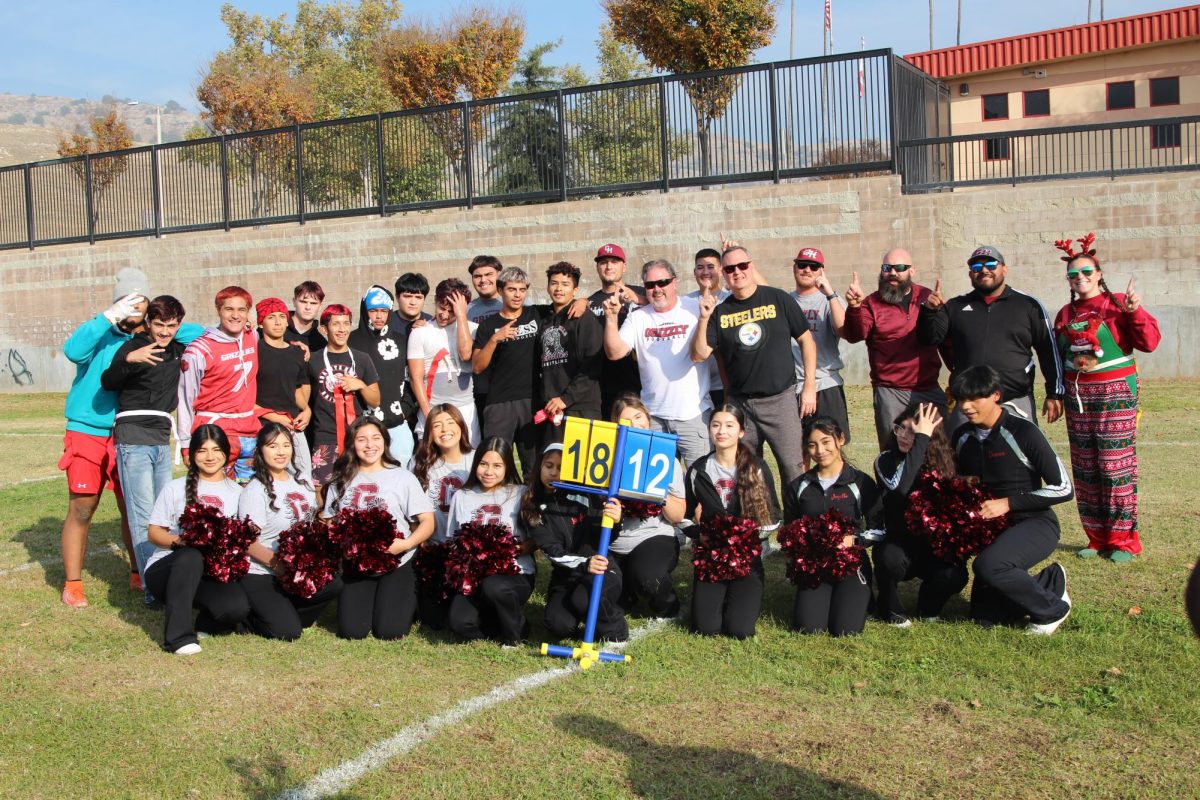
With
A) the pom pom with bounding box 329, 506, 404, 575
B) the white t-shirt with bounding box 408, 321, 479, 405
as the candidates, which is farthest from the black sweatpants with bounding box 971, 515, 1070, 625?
the white t-shirt with bounding box 408, 321, 479, 405

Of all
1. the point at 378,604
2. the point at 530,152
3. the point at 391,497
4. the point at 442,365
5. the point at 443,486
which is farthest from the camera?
the point at 530,152

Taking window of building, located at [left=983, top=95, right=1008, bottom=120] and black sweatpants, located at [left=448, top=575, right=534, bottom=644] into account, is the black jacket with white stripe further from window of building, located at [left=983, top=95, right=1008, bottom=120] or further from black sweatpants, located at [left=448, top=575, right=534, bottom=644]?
window of building, located at [left=983, top=95, right=1008, bottom=120]

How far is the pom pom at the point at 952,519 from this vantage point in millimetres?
6016

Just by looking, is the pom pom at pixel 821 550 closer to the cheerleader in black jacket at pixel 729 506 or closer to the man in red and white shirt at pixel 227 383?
the cheerleader in black jacket at pixel 729 506

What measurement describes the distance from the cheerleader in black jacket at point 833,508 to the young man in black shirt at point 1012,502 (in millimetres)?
594

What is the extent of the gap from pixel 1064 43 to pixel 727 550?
28.4 m

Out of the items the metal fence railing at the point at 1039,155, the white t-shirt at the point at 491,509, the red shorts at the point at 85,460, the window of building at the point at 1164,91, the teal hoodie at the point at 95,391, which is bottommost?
the white t-shirt at the point at 491,509

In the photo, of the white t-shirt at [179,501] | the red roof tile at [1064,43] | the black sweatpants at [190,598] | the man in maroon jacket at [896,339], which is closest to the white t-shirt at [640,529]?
the man in maroon jacket at [896,339]

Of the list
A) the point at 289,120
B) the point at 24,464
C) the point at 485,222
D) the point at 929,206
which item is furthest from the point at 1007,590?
the point at 289,120

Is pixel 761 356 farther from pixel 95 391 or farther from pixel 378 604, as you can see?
pixel 95 391

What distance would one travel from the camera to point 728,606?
614 centimetres

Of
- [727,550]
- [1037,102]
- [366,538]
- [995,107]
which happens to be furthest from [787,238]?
[1037,102]

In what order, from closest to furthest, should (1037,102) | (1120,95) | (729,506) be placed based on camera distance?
(729,506) → (1120,95) → (1037,102)

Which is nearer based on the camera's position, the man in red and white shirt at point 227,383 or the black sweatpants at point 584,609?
the black sweatpants at point 584,609
